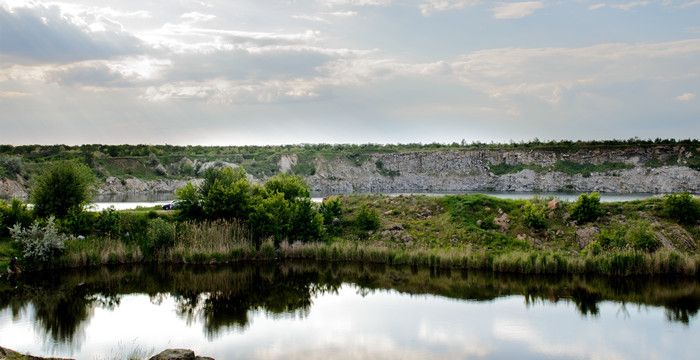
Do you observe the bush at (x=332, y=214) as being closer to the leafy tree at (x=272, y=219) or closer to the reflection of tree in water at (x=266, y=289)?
the leafy tree at (x=272, y=219)

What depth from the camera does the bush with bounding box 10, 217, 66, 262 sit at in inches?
1027

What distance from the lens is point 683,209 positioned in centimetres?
3017

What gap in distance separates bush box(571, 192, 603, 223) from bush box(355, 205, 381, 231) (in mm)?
10342

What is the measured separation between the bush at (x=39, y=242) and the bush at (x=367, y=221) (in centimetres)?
1492

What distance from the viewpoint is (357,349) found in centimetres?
1634

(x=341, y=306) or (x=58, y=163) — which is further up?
(x=58, y=163)

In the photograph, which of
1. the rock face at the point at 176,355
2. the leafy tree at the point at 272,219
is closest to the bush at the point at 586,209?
the leafy tree at the point at 272,219

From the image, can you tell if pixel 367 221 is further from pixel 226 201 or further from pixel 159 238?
pixel 159 238

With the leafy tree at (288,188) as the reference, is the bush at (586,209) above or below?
below

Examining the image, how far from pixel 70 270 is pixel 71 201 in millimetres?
4932

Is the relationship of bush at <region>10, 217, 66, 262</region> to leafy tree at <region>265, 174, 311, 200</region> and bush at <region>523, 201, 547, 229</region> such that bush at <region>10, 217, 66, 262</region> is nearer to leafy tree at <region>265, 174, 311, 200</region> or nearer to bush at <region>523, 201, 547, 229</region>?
leafy tree at <region>265, 174, 311, 200</region>

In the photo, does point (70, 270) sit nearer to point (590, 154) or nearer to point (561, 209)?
point (561, 209)

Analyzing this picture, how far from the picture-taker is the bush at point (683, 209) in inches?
1183

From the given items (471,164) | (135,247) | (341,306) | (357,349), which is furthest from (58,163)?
(471,164)
